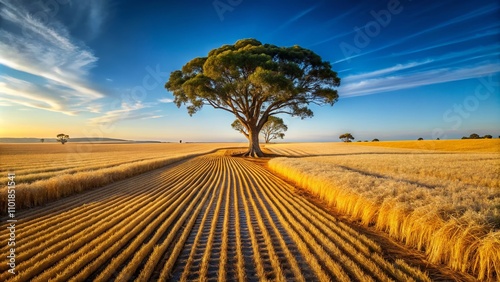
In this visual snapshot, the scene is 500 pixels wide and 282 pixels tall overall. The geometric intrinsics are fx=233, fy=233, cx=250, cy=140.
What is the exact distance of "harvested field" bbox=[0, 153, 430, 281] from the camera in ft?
12.3

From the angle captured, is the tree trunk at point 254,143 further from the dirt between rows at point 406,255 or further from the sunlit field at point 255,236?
the dirt between rows at point 406,255

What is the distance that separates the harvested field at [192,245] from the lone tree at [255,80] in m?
18.3

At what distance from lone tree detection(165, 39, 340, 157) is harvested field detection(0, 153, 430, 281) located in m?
18.3

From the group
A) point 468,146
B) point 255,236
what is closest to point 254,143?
point 255,236

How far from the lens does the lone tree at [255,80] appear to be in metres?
25.4

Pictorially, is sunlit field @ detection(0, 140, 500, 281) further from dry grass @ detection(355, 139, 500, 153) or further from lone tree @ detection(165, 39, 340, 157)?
dry grass @ detection(355, 139, 500, 153)

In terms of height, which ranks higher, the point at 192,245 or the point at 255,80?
the point at 255,80

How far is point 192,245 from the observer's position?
4895mm

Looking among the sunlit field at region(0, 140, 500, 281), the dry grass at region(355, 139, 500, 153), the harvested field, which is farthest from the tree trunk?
the dry grass at region(355, 139, 500, 153)

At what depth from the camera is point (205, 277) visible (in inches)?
144

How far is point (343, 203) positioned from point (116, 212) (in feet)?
22.9

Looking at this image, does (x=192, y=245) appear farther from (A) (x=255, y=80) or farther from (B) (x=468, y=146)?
(B) (x=468, y=146)

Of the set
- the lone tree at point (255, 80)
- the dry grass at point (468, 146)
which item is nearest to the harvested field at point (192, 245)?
the lone tree at point (255, 80)

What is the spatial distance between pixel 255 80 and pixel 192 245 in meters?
20.4
